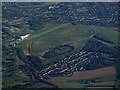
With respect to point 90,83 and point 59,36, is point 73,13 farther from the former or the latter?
point 90,83

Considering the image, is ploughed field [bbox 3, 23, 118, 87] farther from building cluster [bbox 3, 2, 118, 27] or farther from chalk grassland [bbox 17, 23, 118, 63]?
building cluster [bbox 3, 2, 118, 27]

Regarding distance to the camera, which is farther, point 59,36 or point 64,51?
point 59,36

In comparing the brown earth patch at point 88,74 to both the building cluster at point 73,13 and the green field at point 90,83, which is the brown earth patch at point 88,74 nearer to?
the green field at point 90,83

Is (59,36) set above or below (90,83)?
above

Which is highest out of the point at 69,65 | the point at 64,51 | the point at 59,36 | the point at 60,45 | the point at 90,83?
the point at 59,36

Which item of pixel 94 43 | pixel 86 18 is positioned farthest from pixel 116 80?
pixel 86 18

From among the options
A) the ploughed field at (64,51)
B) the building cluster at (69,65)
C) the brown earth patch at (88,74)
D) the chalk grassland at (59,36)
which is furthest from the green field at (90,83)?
the chalk grassland at (59,36)

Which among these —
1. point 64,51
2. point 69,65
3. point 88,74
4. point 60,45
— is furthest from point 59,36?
point 88,74

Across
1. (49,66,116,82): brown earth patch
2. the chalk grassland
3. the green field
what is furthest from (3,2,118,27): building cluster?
the green field

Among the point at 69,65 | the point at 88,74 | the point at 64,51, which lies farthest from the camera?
the point at 64,51
